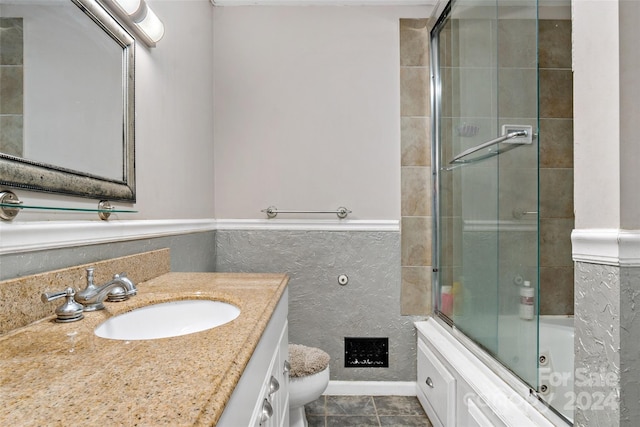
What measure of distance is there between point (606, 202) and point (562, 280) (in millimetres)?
1254

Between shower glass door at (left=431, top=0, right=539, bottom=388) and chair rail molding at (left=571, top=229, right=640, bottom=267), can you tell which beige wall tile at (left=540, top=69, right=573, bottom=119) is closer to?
shower glass door at (left=431, top=0, right=539, bottom=388)

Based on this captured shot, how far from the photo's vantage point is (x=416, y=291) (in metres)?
2.04

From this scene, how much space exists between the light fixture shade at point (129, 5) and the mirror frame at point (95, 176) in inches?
2.0

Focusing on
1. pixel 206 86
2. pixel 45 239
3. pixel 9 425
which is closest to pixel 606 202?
pixel 9 425

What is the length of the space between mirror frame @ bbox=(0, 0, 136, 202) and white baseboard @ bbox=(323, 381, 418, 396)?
1550 millimetres

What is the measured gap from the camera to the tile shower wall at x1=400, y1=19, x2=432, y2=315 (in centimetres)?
204

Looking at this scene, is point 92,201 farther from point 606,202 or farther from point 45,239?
point 606,202

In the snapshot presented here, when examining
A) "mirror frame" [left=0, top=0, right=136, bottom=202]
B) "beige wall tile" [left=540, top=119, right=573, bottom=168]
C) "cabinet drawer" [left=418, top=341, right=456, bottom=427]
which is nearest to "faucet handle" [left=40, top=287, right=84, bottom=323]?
"mirror frame" [left=0, top=0, right=136, bottom=202]

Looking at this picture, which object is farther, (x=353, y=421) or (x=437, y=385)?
(x=353, y=421)

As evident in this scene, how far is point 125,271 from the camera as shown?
1.08 metres

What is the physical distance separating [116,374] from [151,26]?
1.25m

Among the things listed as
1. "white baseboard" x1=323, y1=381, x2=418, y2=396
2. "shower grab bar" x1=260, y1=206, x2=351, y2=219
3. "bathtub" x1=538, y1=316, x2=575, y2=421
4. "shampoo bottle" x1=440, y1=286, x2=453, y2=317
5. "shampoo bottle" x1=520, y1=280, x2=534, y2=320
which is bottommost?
"white baseboard" x1=323, y1=381, x2=418, y2=396

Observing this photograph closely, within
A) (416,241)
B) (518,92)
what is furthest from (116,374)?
(416,241)

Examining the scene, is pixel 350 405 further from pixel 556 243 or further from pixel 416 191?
pixel 556 243
